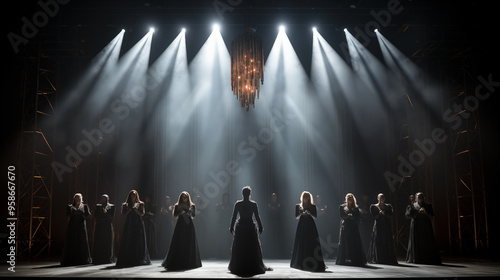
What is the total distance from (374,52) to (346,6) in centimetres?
254

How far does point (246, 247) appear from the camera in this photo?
6.88m

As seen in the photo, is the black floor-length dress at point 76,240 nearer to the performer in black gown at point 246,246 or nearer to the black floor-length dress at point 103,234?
the black floor-length dress at point 103,234

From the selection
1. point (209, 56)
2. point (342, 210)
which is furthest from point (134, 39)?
point (342, 210)

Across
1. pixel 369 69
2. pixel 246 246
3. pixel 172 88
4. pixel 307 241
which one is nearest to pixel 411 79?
pixel 369 69

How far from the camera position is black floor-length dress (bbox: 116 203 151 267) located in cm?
795

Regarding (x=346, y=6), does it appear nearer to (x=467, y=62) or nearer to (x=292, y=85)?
(x=292, y=85)

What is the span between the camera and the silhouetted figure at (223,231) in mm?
11281

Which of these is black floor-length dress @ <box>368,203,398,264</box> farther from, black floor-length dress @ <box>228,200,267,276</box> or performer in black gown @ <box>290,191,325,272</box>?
black floor-length dress @ <box>228,200,267,276</box>

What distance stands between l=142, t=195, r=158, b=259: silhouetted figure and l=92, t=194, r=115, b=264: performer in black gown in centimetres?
205

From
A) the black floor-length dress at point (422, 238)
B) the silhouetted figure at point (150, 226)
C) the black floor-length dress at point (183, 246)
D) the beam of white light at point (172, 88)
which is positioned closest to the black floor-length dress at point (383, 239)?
the black floor-length dress at point (422, 238)

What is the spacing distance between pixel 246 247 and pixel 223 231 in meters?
4.83

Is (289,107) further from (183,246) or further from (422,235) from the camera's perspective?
Result: (183,246)

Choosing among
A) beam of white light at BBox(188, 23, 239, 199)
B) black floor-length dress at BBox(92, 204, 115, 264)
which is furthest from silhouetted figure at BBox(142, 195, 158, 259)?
beam of white light at BBox(188, 23, 239, 199)

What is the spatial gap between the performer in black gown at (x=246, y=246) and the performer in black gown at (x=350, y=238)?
242 centimetres
